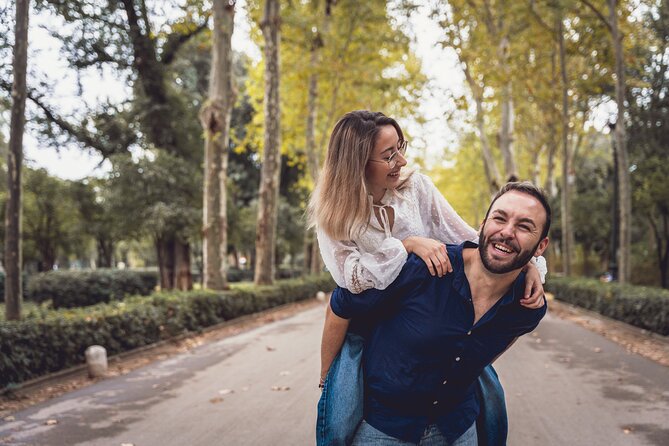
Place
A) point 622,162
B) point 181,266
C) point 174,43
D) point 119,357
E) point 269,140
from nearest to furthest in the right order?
point 119,357
point 622,162
point 269,140
point 174,43
point 181,266

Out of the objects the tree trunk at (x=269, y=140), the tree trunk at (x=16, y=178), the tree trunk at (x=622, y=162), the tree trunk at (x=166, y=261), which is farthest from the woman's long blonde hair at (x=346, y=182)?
the tree trunk at (x=166, y=261)

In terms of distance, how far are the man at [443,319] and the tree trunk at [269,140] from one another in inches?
739

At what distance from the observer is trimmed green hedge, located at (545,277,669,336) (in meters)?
12.8

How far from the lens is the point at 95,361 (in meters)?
9.41

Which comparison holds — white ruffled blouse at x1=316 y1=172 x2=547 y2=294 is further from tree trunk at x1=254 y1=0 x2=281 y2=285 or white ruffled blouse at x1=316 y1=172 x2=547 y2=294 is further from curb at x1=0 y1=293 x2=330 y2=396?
tree trunk at x1=254 y1=0 x2=281 y2=285

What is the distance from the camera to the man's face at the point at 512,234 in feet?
6.76

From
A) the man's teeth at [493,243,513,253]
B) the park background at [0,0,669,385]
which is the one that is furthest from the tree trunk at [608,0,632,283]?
the man's teeth at [493,243,513,253]

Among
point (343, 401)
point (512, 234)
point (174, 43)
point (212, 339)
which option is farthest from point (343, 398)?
point (174, 43)

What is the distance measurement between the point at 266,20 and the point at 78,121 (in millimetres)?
8064

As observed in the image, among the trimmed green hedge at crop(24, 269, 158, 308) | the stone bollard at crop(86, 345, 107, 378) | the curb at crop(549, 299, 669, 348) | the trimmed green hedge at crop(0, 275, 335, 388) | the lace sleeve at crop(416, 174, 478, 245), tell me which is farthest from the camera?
the trimmed green hedge at crop(24, 269, 158, 308)

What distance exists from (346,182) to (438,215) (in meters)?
0.58

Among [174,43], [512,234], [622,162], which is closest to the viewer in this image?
[512,234]

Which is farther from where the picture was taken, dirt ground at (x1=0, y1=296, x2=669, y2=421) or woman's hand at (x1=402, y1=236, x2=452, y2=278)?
dirt ground at (x1=0, y1=296, x2=669, y2=421)

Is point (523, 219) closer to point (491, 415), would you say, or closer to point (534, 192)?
point (534, 192)
